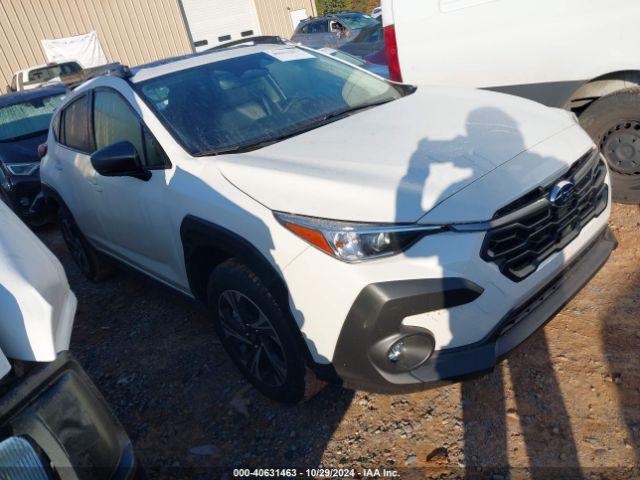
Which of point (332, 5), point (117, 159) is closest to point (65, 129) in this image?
point (117, 159)

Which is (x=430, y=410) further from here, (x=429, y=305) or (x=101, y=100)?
(x=101, y=100)

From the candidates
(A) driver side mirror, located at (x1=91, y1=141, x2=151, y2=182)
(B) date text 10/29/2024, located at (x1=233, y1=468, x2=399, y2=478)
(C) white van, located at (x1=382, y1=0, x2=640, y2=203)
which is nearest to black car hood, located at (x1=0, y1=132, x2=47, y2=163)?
(A) driver side mirror, located at (x1=91, y1=141, x2=151, y2=182)

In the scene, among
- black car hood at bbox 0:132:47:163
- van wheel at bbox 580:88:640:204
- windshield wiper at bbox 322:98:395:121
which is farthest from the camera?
black car hood at bbox 0:132:47:163

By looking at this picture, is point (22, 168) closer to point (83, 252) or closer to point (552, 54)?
point (83, 252)

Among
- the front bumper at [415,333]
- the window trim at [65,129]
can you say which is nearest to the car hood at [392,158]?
the front bumper at [415,333]

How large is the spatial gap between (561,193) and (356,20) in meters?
14.0

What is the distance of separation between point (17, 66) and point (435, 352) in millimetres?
19854

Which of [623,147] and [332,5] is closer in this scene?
[623,147]

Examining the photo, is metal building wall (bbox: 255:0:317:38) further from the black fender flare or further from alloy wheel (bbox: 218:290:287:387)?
alloy wheel (bbox: 218:290:287:387)

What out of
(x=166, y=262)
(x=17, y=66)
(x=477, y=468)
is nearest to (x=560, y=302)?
(x=477, y=468)

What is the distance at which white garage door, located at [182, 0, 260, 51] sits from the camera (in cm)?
2045

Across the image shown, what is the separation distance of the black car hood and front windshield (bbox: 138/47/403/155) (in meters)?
4.44

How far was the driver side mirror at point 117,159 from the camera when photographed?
2502 mm

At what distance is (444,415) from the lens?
7.36 feet
